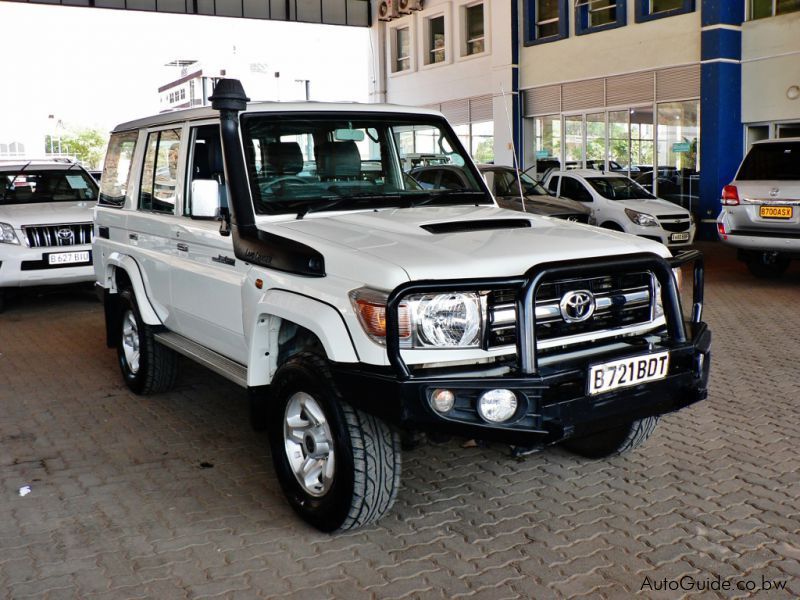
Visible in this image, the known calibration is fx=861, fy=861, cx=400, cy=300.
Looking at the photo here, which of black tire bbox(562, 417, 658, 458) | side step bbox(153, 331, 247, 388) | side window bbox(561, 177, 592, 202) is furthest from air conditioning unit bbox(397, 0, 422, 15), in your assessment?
black tire bbox(562, 417, 658, 458)

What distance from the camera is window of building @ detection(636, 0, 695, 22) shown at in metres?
19.7

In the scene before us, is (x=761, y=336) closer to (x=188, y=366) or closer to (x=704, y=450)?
(x=704, y=450)

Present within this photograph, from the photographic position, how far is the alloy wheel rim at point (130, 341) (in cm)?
646

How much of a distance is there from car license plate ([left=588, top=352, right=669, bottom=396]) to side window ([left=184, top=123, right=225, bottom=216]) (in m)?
2.27

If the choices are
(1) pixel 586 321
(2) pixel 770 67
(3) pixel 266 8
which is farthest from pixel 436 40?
(1) pixel 586 321

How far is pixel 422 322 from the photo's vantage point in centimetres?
357

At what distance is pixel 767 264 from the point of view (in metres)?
12.6

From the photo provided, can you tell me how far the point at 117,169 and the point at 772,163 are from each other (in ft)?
28.4

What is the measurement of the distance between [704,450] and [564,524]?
57.4 inches

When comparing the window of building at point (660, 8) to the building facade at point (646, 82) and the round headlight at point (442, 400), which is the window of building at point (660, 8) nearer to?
the building facade at point (646, 82)

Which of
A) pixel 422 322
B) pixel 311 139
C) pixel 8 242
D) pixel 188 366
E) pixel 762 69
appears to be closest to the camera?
pixel 422 322

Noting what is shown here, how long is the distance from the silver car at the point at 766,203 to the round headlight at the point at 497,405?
8.78 m

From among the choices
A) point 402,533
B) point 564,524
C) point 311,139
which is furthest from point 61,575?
point 311,139

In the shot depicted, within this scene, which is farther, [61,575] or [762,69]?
[762,69]
